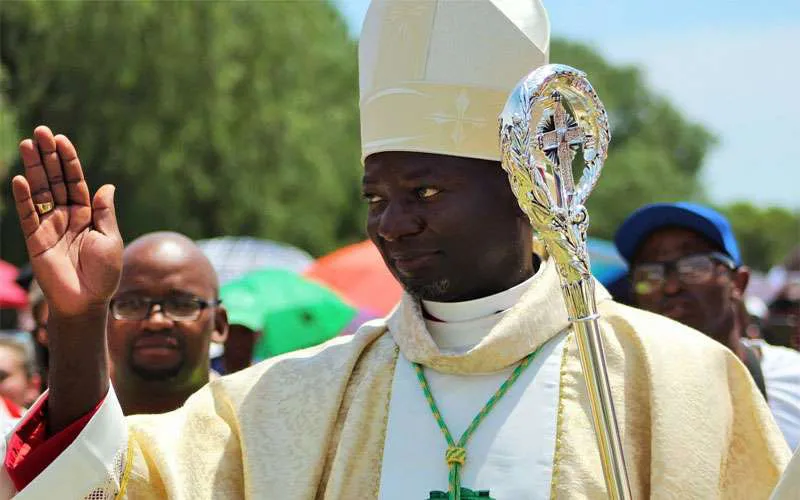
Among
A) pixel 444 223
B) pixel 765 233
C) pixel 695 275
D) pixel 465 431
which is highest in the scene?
pixel 765 233

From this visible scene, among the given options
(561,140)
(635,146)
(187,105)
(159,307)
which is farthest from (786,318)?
(635,146)

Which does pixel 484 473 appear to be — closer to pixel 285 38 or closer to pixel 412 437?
pixel 412 437

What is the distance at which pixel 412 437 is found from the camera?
347 centimetres

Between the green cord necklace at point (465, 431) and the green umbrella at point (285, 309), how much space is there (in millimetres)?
3645

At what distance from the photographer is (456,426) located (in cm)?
345

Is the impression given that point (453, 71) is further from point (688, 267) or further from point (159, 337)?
point (688, 267)

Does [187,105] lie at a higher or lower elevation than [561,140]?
higher

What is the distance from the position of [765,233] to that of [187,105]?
65634mm

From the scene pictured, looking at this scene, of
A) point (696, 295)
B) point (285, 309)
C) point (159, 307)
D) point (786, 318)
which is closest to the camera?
point (159, 307)

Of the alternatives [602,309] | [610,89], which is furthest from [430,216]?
[610,89]

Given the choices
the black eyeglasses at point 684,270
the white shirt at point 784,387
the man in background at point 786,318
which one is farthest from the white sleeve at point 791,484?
the man in background at point 786,318

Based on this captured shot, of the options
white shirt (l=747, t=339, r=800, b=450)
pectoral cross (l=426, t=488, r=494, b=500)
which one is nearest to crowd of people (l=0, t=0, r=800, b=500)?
pectoral cross (l=426, t=488, r=494, b=500)

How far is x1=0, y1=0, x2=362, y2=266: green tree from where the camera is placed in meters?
20.5

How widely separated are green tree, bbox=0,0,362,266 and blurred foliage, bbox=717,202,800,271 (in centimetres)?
5658
